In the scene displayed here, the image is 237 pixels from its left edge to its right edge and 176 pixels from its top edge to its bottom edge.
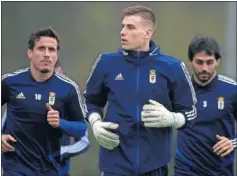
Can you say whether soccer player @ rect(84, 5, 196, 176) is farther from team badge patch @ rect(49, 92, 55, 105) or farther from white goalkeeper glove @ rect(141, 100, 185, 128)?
team badge patch @ rect(49, 92, 55, 105)

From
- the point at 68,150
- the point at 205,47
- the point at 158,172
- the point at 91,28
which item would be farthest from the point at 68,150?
the point at 91,28

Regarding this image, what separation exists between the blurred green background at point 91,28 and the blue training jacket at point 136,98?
8.63 meters

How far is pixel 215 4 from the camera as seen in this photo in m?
18.4

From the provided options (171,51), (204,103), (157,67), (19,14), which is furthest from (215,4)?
(157,67)

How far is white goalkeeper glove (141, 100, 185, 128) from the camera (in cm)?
735

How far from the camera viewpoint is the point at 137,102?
751cm

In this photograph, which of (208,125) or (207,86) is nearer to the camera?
(208,125)

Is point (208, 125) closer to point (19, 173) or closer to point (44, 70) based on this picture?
point (44, 70)

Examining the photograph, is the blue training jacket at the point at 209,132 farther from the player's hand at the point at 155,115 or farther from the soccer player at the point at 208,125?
the player's hand at the point at 155,115

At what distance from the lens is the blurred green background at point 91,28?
1691 centimetres

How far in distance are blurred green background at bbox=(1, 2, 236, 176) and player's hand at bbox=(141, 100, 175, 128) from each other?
29.4 feet

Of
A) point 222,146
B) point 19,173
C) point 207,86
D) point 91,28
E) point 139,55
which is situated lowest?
point 19,173

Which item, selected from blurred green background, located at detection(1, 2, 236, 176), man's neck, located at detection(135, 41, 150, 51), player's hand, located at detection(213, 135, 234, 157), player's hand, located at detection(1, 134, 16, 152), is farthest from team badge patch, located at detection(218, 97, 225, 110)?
blurred green background, located at detection(1, 2, 236, 176)

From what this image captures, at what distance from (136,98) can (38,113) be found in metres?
1.11
